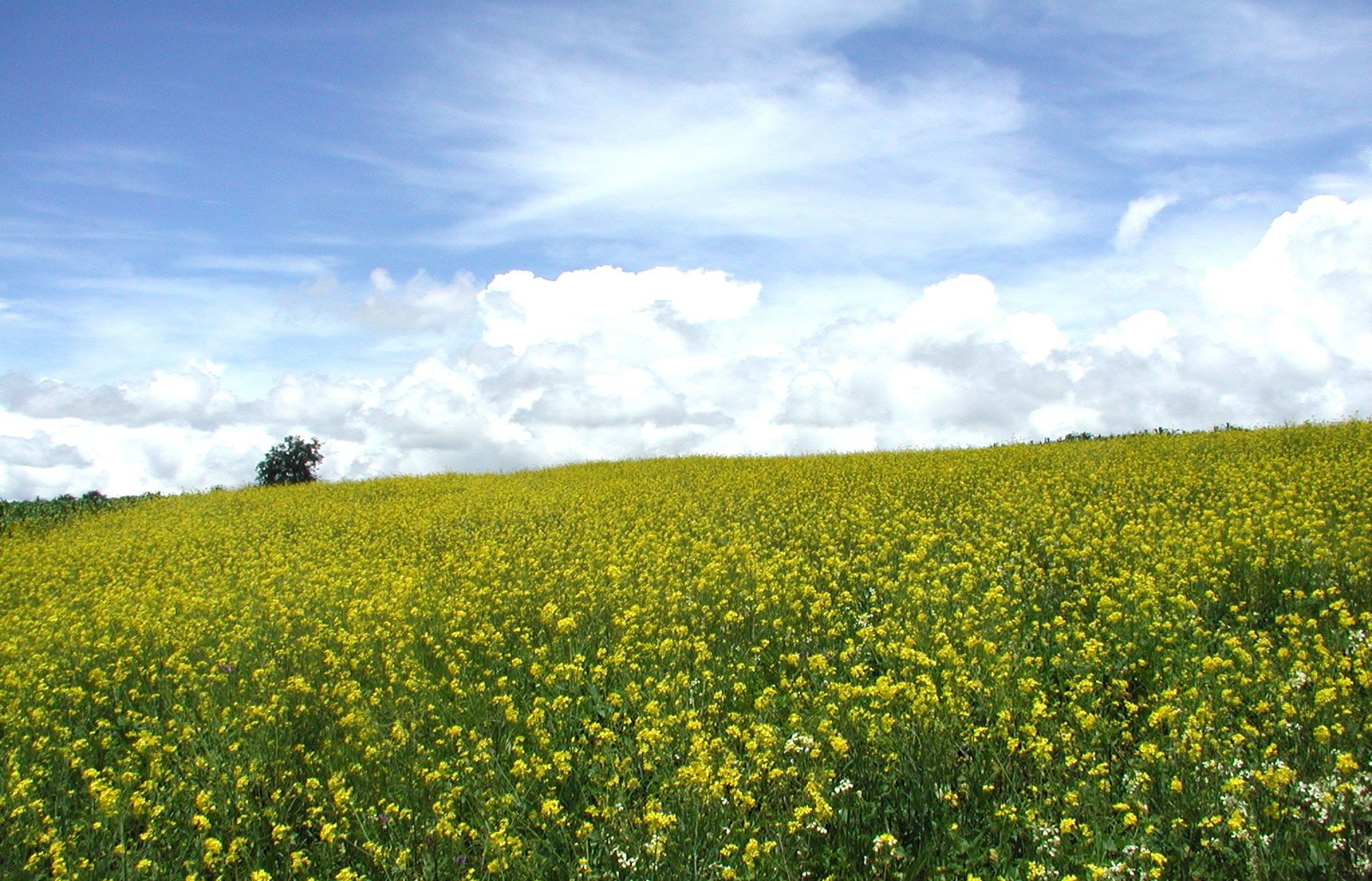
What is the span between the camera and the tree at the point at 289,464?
33.9 meters

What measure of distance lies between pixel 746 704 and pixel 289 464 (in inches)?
1245

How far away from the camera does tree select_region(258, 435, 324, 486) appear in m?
33.9

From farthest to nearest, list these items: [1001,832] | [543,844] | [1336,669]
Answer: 1. [1336,669]
2. [543,844]
3. [1001,832]

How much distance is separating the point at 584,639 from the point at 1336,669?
5425mm

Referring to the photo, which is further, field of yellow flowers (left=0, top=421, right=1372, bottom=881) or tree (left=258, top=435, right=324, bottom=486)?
tree (left=258, top=435, right=324, bottom=486)

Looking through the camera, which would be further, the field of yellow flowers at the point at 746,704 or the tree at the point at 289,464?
the tree at the point at 289,464

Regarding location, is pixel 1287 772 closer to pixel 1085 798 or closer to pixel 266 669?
pixel 1085 798

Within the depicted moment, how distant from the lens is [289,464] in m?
34.1

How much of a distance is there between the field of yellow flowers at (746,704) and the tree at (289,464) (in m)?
22.1

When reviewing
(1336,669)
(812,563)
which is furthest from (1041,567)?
(1336,669)

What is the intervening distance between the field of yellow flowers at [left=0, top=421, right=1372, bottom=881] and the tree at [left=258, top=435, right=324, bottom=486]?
2205 cm

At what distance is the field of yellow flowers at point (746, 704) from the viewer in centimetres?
448

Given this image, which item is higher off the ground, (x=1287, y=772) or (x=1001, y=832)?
(x=1287, y=772)

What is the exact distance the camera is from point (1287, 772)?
4.09 metres
